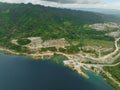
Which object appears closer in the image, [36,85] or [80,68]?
[36,85]

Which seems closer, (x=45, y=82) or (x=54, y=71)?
(x=45, y=82)

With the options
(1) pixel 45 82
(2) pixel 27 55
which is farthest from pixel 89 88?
(2) pixel 27 55

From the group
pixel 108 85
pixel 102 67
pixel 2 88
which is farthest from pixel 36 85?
pixel 102 67

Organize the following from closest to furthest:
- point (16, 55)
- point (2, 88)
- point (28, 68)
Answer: point (2, 88)
point (28, 68)
point (16, 55)

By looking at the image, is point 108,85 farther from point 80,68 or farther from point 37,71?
point 37,71

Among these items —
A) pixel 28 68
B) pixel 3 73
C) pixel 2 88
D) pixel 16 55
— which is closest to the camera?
pixel 2 88

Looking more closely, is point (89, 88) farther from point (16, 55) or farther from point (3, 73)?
point (16, 55)
